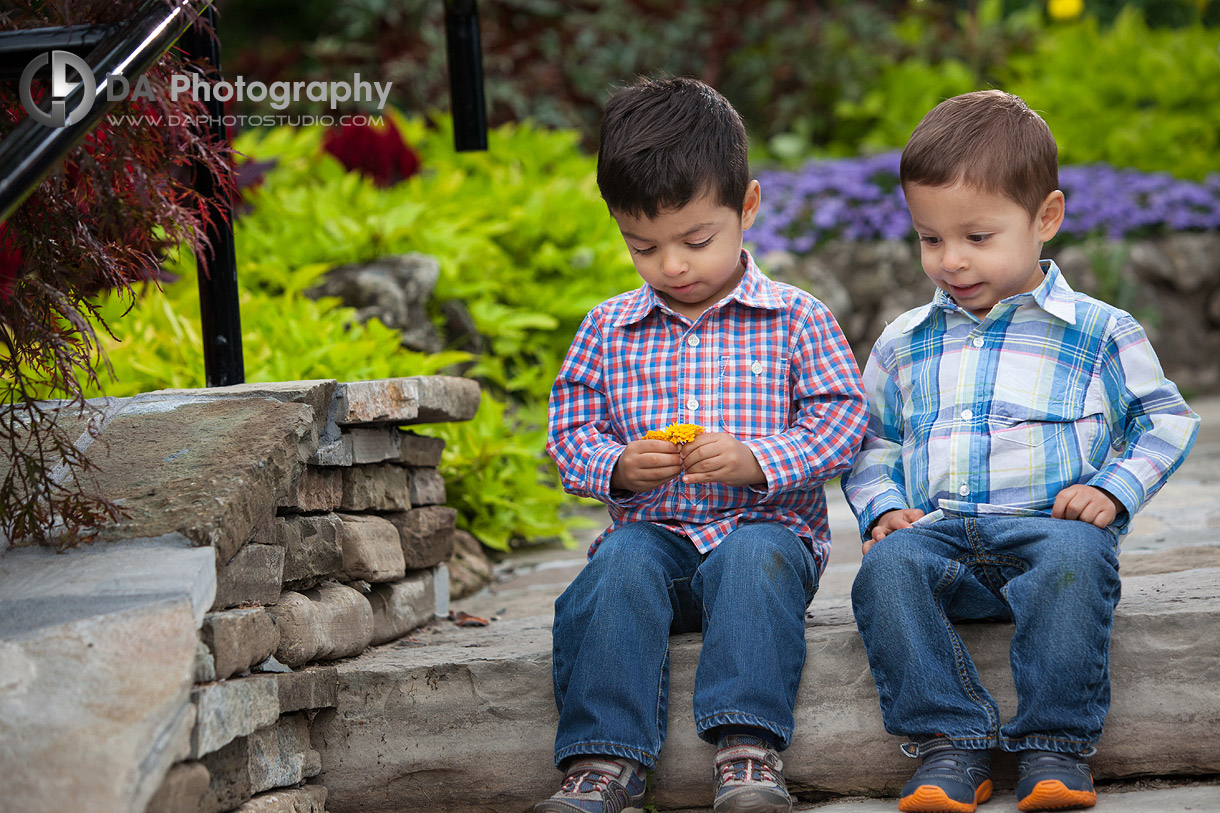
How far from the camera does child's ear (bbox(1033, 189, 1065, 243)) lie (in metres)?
1.95

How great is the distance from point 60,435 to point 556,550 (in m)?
1.88

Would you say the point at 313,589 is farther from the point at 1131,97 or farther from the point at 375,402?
the point at 1131,97

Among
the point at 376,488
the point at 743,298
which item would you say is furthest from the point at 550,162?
the point at 743,298

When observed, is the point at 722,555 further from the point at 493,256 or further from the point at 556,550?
the point at 493,256

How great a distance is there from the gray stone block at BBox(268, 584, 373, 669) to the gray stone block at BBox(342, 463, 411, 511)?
0.65 ft

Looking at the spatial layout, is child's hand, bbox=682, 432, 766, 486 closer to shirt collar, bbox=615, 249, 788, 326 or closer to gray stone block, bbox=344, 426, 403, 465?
shirt collar, bbox=615, 249, 788, 326

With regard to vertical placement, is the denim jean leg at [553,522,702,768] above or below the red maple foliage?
below

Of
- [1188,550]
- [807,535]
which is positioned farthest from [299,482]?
[1188,550]

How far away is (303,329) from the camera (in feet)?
9.88

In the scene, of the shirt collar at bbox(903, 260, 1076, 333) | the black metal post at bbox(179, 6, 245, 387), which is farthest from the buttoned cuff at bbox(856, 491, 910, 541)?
the black metal post at bbox(179, 6, 245, 387)

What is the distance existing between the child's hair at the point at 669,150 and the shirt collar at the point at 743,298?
15 centimetres

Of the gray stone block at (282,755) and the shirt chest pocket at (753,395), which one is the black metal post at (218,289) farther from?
the shirt chest pocket at (753,395)

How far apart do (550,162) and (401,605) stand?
3604 mm

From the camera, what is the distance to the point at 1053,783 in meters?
1.62
